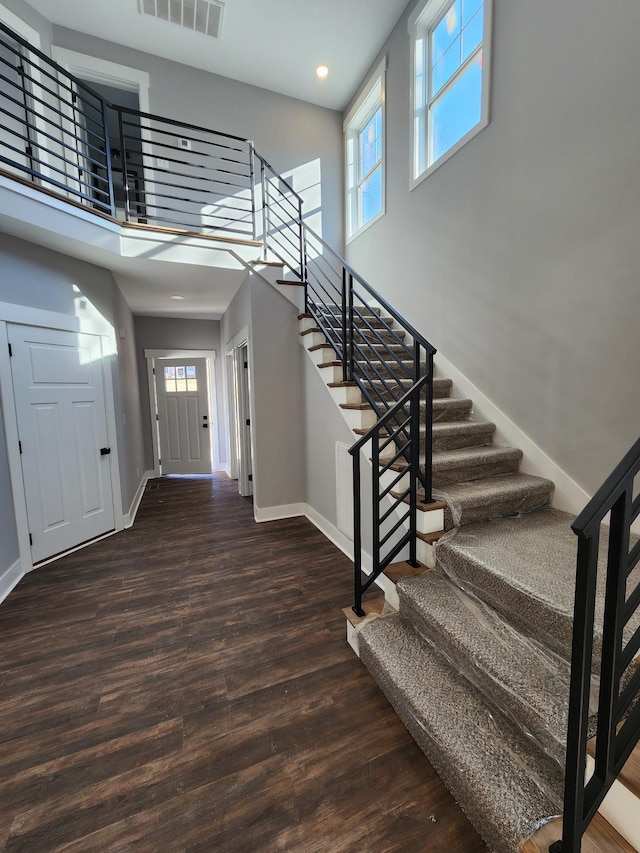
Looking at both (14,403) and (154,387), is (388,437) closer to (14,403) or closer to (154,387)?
(14,403)

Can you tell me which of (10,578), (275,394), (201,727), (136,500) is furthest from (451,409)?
(136,500)

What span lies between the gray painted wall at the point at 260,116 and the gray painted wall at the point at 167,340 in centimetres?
255

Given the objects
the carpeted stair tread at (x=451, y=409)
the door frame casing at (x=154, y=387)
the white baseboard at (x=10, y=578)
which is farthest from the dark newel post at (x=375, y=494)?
the door frame casing at (x=154, y=387)

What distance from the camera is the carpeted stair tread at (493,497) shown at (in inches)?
79.7

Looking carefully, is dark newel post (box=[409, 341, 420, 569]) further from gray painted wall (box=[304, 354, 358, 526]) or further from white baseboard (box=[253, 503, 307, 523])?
white baseboard (box=[253, 503, 307, 523])

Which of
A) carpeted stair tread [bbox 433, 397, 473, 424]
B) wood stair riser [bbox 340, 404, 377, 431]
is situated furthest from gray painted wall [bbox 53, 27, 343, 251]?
wood stair riser [bbox 340, 404, 377, 431]

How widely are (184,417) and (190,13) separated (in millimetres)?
4792

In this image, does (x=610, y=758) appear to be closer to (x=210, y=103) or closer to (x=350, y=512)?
(x=350, y=512)

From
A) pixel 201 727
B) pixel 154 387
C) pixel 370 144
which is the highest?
pixel 370 144

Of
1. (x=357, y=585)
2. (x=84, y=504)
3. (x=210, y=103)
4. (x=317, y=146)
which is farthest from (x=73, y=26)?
(x=357, y=585)

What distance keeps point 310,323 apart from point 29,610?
311cm

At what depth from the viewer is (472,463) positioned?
7.59ft

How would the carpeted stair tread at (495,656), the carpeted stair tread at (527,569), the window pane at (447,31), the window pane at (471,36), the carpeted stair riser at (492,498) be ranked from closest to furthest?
the carpeted stair tread at (495,656) < the carpeted stair tread at (527,569) < the carpeted stair riser at (492,498) < the window pane at (471,36) < the window pane at (447,31)

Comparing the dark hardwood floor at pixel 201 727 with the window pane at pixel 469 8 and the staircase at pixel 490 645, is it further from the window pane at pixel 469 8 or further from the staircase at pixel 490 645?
the window pane at pixel 469 8
